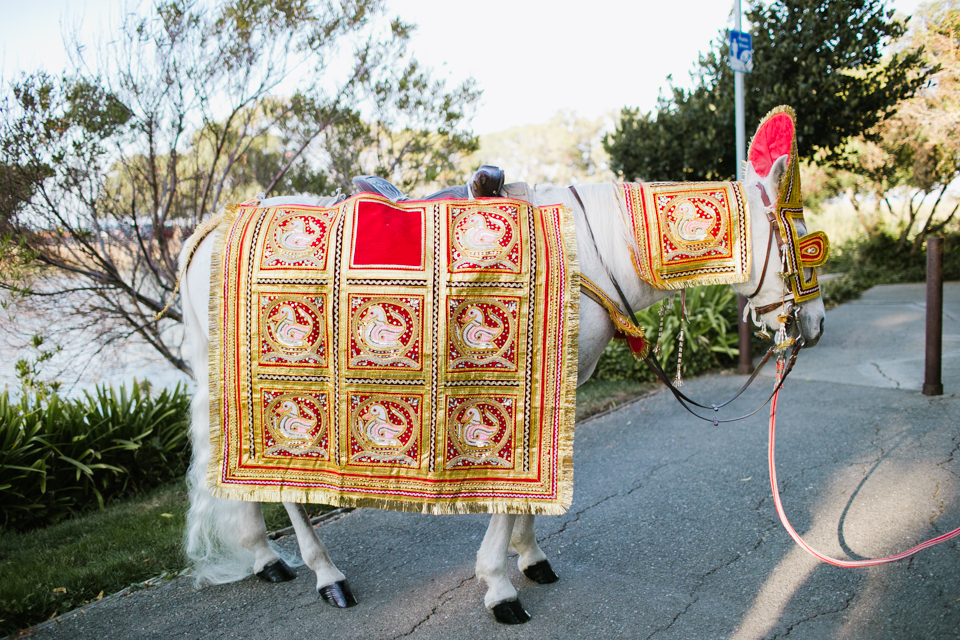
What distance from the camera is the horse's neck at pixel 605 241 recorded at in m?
2.41

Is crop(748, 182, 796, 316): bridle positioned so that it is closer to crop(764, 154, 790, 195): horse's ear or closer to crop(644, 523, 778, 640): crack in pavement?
crop(764, 154, 790, 195): horse's ear

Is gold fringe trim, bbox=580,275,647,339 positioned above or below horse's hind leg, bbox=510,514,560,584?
above

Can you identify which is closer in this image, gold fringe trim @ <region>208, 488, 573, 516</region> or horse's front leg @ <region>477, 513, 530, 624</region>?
gold fringe trim @ <region>208, 488, 573, 516</region>

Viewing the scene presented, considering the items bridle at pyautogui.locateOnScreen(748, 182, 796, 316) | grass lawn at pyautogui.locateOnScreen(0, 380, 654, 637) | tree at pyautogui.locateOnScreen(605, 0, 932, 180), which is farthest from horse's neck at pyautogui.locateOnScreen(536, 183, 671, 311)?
tree at pyautogui.locateOnScreen(605, 0, 932, 180)

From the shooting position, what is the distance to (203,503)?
2.80 meters

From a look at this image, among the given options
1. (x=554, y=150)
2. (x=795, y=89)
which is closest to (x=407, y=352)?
(x=795, y=89)

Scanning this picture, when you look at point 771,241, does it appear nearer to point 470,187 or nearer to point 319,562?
point 470,187

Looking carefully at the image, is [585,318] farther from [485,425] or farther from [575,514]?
[575,514]

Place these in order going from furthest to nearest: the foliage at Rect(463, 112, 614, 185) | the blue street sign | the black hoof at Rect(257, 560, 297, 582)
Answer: the foliage at Rect(463, 112, 614, 185) < the blue street sign < the black hoof at Rect(257, 560, 297, 582)

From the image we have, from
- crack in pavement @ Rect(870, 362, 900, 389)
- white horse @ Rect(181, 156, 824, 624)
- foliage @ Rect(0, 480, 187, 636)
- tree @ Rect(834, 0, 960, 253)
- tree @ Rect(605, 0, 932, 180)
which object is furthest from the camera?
tree @ Rect(834, 0, 960, 253)

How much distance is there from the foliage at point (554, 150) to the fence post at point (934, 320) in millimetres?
26613

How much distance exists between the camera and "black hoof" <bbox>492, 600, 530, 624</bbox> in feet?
8.19

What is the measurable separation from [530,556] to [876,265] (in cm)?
1437

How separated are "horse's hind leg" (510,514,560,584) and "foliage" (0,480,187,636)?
1700mm
